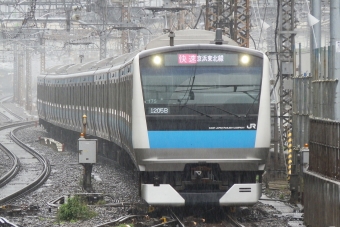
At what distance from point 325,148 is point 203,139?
2.10 m

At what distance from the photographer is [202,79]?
1191cm

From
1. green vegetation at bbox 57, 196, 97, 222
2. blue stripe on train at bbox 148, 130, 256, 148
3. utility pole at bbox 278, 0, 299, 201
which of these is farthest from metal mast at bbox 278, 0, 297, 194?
green vegetation at bbox 57, 196, 97, 222

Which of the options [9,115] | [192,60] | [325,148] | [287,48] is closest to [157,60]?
[192,60]

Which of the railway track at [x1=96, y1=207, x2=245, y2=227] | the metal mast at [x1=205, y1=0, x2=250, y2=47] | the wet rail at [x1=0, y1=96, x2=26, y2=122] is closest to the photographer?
the railway track at [x1=96, y1=207, x2=245, y2=227]

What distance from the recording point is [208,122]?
11.8 m

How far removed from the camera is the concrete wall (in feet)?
31.4

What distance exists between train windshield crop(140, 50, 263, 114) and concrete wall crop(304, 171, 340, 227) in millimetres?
1554

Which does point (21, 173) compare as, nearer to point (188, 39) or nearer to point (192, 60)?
point (188, 39)

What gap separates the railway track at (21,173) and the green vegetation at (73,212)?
2451 mm

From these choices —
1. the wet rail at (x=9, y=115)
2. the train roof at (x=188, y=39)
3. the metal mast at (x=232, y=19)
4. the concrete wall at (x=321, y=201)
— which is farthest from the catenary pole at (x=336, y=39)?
the wet rail at (x=9, y=115)

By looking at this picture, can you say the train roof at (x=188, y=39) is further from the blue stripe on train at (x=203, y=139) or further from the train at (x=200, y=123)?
the blue stripe on train at (x=203, y=139)

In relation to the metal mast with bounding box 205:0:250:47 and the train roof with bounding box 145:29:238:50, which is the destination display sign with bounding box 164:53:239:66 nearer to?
the train roof with bounding box 145:29:238:50

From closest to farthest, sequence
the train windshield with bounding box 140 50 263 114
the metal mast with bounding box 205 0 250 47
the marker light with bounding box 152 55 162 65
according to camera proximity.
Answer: the train windshield with bounding box 140 50 263 114 → the marker light with bounding box 152 55 162 65 → the metal mast with bounding box 205 0 250 47

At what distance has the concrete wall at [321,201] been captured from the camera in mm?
9570
